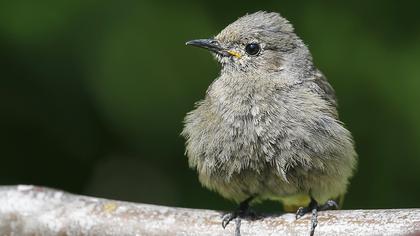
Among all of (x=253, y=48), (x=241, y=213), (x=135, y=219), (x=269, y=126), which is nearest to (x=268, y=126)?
(x=269, y=126)

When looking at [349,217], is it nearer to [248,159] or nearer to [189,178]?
[248,159]

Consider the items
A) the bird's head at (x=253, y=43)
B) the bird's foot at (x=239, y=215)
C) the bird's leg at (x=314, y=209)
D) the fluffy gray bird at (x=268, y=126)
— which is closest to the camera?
the bird's leg at (x=314, y=209)

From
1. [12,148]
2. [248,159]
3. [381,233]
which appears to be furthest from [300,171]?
[12,148]

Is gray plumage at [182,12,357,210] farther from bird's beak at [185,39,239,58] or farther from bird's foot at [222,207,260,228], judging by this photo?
bird's foot at [222,207,260,228]

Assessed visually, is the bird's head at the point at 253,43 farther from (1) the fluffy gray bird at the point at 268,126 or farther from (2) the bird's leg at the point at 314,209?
(2) the bird's leg at the point at 314,209

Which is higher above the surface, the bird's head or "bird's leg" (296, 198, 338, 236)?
the bird's head

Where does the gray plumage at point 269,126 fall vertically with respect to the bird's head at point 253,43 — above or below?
below

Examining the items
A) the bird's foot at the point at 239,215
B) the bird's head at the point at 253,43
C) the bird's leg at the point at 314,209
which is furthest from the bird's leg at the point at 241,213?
the bird's head at the point at 253,43

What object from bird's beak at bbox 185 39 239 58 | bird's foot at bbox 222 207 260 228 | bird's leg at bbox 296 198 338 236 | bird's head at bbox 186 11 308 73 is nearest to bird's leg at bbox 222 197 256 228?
bird's foot at bbox 222 207 260 228

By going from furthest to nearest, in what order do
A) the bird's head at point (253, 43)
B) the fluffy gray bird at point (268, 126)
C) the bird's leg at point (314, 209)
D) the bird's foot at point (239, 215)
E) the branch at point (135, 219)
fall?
1. the bird's head at point (253, 43)
2. the fluffy gray bird at point (268, 126)
3. the bird's foot at point (239, 215)
4. the bird's leg at point (314, 209)
5. the branch at point (135, 219)

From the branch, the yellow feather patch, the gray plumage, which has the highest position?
the yellow feather patch
